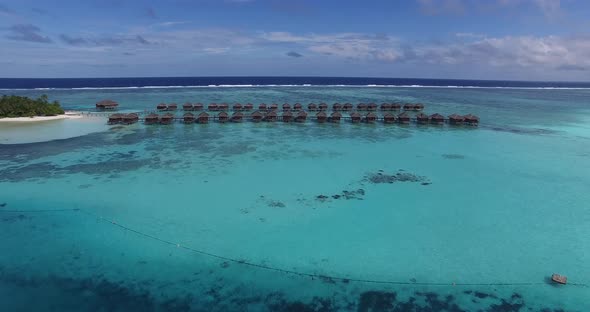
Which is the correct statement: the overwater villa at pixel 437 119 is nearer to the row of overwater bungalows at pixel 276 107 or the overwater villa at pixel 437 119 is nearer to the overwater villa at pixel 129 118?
the row of overwater bungalows at pixel 276 107

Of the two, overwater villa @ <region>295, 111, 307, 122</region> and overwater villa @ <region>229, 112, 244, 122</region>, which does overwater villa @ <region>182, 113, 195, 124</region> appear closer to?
overwater villa @ <region>229, 112, 244, 122</region>

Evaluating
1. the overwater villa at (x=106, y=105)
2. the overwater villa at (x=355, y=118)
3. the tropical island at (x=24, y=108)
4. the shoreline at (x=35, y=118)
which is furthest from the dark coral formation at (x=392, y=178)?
the overwater villa at (x=106, y=105)

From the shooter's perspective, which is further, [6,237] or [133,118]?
[133,118]

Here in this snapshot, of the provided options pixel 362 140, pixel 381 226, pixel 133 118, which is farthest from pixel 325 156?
pixel 133 118

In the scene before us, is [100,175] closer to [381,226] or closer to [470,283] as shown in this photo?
[381,226]

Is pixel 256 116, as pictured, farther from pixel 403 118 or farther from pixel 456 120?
pixel 456 120

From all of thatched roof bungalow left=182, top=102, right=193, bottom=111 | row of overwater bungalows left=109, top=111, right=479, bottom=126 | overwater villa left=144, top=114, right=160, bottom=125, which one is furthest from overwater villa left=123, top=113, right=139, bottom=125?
thatched roof bungalow left=182, top=102, right=193, bottom=111
